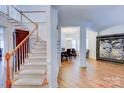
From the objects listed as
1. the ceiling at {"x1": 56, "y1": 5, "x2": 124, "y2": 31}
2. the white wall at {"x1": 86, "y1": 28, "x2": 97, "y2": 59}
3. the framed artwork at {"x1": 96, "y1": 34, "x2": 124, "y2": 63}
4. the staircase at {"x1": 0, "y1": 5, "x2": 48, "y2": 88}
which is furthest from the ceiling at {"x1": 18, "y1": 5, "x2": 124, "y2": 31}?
the white wall at {"x1": 86, "y1": 28, "x2": 97, "y2": 59}

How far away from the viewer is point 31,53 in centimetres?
579

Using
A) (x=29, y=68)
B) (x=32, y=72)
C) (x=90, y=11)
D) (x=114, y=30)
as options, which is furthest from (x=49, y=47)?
(x=114, y=30)

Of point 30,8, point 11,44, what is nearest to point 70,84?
point 11,44

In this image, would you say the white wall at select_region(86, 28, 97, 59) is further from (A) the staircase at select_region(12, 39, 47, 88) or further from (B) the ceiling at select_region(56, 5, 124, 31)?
(A) the staircase at select_region(12, 39, 47, 88)

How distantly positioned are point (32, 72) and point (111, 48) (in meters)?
6.60

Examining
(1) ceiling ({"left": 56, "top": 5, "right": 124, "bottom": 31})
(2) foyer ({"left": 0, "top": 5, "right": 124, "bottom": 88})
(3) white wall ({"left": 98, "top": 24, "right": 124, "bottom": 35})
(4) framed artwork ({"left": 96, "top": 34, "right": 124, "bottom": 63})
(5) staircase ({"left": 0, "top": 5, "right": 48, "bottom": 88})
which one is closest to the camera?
(5) staircase ({"left": 0, "top": 5, "right": 48, "bottom": 88})

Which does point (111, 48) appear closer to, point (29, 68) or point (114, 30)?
point (114, 30)

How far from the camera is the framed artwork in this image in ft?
30.6

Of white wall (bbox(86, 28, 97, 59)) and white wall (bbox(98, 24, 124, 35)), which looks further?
white wall (bbox(86, 28, 97, 59))

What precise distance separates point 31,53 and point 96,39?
22.9 feet

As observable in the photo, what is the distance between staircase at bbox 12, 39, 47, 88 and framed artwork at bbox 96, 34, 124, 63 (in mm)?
5173

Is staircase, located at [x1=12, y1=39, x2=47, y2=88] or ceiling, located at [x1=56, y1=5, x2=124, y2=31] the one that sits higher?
ceiling, located at [x1=56, y1=5, x2=124, y2=31]

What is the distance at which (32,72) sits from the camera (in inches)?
190
